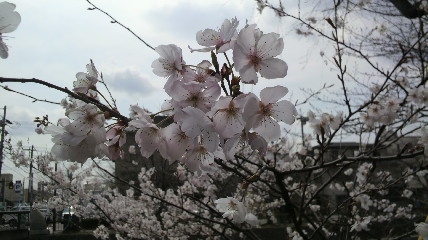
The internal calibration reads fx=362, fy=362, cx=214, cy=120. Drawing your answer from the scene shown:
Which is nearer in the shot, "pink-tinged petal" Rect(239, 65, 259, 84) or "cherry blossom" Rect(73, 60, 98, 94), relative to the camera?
"pink-tinged petal" Rect(239, 65, 259, 84)

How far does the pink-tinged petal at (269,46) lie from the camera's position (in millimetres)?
1043

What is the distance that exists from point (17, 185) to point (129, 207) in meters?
17.7

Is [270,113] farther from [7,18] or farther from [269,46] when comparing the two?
[7,18]

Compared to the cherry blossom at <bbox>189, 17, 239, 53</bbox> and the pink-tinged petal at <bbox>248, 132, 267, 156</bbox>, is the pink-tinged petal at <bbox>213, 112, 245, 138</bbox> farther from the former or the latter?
the cherry blossom at <bbox>189, 17, 239, 53</bbox>

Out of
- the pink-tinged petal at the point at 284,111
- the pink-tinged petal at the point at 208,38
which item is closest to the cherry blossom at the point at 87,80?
the pink-tinged petal at the point at 208,38

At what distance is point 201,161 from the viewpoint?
120 cm

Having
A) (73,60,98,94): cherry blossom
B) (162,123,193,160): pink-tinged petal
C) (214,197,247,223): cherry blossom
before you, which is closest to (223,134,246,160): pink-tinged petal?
(162,123,193,160): pink-tinged petal

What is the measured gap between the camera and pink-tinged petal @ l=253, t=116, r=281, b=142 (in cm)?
103

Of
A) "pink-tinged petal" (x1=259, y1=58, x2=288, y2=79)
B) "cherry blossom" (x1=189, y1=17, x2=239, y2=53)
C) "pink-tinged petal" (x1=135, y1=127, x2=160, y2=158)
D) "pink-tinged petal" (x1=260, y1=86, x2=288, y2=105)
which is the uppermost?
"cherry blossom" (x1=189, y1=17, x2=239, y2=53)

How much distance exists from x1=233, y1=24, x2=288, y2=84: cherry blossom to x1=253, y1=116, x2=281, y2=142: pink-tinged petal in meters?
0.12

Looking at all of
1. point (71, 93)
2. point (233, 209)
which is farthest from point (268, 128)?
point (233, 209)

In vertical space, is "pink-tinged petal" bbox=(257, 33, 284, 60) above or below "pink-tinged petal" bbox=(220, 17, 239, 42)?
below

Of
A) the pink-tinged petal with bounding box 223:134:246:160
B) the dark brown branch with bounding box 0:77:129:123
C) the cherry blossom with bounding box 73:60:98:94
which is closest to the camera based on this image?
the dark brown branch with bounding box 0:77:129:123

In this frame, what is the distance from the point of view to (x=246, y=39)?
999 millimetres
